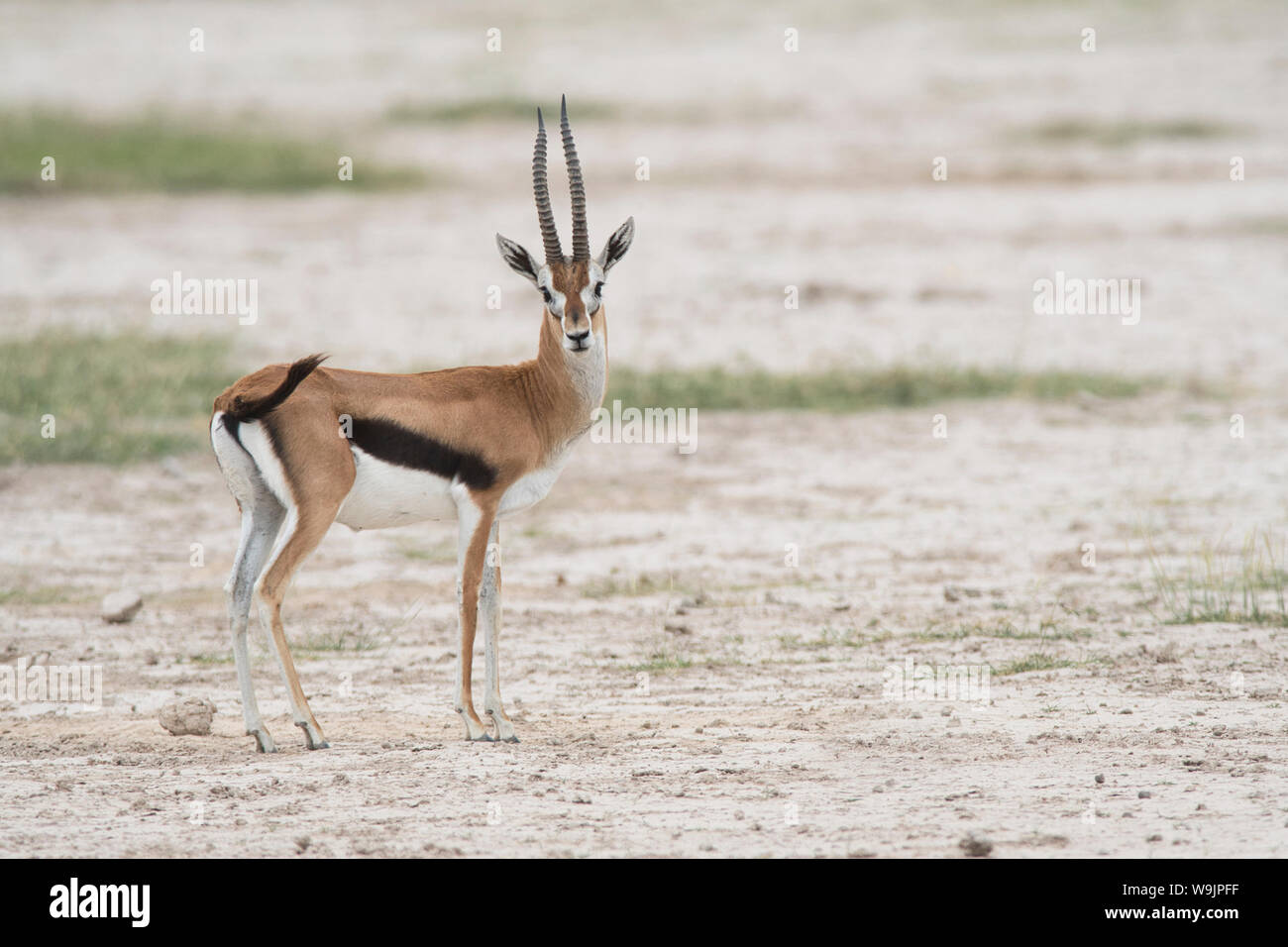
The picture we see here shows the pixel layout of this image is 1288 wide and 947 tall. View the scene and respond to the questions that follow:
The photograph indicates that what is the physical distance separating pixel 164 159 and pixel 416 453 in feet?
56.8

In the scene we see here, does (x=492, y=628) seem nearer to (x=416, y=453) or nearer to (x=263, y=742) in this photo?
(x=416, y=453)

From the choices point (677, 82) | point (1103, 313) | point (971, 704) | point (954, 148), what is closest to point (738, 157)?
point (954, 148)

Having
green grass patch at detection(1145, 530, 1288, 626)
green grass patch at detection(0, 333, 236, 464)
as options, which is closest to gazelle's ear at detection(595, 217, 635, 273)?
green grass patch at detection(1145, 530, 1288, 626)

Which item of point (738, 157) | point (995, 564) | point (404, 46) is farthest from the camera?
point (404, 46)

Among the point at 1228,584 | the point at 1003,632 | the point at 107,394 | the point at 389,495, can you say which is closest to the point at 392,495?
the point at 389,495

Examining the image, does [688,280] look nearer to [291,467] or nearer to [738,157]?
[738,157]

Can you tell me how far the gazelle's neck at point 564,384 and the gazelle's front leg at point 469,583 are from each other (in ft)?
1.85

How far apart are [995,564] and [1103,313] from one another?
7017 mm

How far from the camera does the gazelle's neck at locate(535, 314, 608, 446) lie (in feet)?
23.6

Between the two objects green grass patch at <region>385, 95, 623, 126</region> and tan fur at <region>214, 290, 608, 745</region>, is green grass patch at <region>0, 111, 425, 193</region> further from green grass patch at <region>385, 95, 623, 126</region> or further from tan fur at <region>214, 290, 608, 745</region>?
tan fur at <region>214, 290, 608, 745</region>

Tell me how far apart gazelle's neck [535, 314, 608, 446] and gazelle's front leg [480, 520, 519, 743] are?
511mm

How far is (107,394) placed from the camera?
42.2 ft

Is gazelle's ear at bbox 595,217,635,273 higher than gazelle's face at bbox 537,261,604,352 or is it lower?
higher

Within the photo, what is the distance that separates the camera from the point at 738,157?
23656mm
